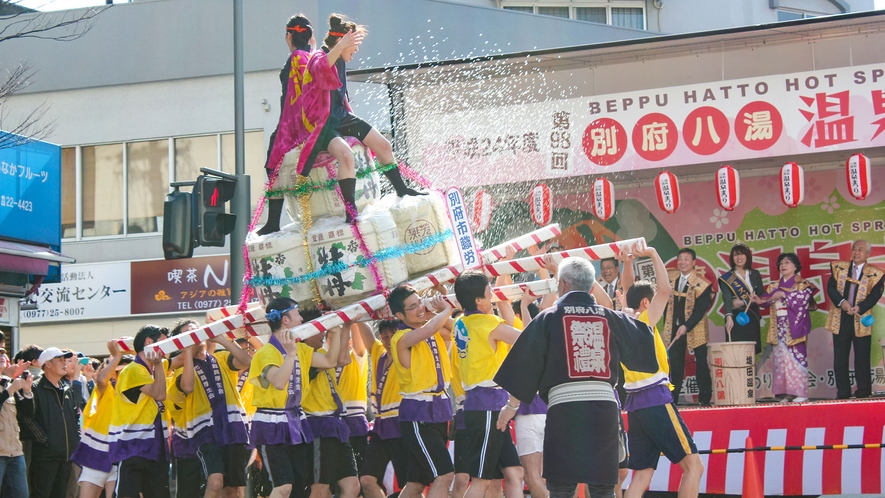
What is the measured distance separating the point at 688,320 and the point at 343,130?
6.83 m

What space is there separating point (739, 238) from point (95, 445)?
924cm

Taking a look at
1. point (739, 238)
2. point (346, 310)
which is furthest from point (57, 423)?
point (739, 238)

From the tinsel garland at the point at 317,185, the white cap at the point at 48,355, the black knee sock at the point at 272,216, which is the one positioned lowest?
the white cap at the point at 48,355

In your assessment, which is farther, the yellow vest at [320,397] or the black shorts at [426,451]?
the yellow vest at [320,397]

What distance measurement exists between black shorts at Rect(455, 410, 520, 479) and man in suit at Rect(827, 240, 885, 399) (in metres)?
6.33

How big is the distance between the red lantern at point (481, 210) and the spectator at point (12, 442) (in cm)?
593

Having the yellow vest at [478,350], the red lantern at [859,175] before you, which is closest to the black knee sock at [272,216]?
the yellow vest at [478,350]

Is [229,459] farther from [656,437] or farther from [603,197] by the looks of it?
[603,197]

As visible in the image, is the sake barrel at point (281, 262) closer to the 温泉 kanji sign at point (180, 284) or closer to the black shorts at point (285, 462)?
the black shorts at point (285, 462)

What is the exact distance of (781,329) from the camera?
521 inches

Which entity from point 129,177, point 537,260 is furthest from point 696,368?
point 129,177

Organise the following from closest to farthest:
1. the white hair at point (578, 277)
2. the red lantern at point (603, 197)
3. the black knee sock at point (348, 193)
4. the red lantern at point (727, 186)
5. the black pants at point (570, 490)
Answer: the black pants at point (570, 490), the white hair at point (578, 277), the black knee sock at point (348, 193), the red lantern at point (727, 186), the red lantern at point (603, 197)

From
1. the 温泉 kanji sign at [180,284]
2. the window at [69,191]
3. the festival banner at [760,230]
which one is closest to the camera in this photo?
the festival banner at [760,230]

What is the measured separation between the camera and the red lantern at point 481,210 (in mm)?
13656
